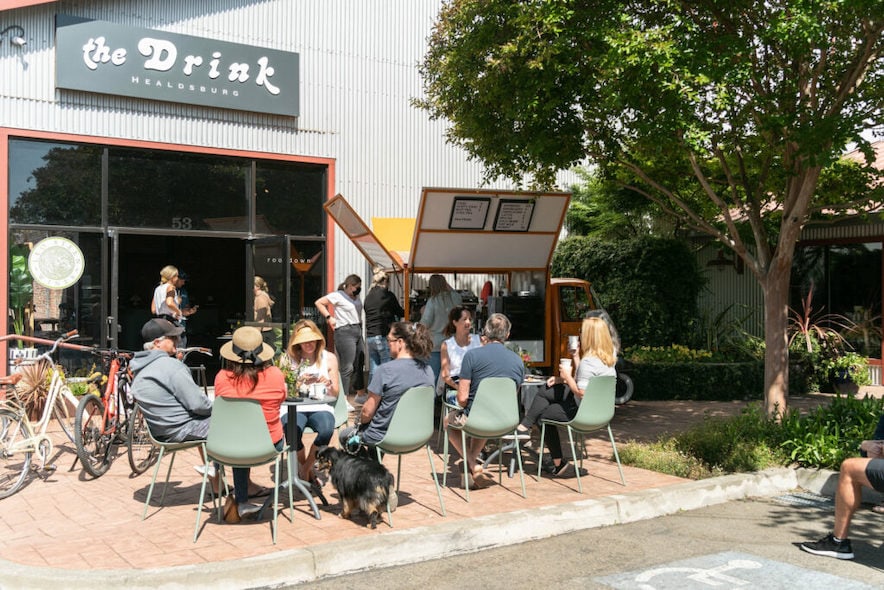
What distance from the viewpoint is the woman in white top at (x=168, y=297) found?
10875 mm

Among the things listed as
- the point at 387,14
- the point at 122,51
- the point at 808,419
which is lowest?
the point at 808,419

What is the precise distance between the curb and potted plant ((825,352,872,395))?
7587mm

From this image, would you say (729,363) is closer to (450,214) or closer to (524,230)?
(524,230)

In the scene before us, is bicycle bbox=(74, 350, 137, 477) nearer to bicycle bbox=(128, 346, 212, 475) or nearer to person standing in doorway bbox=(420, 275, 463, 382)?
bicycle bbox=(128, 346, 212, 475)

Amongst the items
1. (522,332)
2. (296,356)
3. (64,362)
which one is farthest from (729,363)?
(64,362)

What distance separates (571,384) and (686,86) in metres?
3.18

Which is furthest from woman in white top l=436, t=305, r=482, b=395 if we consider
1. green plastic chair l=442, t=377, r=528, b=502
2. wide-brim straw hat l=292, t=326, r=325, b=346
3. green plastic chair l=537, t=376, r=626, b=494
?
wide-brim straw hat l=292, t=326, r=325, b=346

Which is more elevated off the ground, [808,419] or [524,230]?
[524,230]

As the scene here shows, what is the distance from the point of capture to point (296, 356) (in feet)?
22.6

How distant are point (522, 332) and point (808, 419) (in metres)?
4.54

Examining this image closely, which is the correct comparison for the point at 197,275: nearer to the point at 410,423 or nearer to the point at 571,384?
the point at 571,384

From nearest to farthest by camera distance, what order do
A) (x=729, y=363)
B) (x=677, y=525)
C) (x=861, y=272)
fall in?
1. (x=677, y=525)
2. (x=729, y=363)
3. (x=861, y=272)

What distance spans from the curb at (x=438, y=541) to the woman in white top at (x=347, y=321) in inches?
217

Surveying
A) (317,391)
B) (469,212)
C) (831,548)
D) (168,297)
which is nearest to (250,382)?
(317,391)
